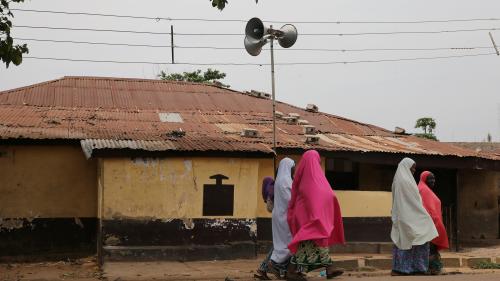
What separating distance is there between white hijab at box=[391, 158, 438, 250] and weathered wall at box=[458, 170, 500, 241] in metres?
7.07

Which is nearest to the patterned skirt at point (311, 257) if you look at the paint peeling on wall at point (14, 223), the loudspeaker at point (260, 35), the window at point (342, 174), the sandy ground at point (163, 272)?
the sandy ground at point (163, 272)

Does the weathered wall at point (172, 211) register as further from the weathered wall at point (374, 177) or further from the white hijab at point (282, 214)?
the weathered wall at point (374, 177)

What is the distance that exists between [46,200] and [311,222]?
631 centimetres

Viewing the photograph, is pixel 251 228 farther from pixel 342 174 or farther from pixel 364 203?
pixel 342 174

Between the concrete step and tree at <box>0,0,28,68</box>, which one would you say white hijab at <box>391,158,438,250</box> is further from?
tree at <box>0,0,28,68</box>

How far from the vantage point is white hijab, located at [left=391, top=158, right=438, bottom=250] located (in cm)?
863

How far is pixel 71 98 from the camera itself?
1494 centimetres

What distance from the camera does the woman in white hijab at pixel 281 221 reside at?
25.4ft

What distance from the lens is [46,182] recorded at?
11.7 m

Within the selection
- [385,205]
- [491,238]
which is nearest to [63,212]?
[385,205]

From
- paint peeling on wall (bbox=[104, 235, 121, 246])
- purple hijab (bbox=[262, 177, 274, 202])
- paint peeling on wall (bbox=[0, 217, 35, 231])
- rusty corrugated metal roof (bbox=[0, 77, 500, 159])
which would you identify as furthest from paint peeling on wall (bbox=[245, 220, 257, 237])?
paint peeling on wall (bbox=[0, 217, 35, 231])

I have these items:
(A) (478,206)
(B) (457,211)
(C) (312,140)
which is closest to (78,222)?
(C) (312,140)

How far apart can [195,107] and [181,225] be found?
221 inches

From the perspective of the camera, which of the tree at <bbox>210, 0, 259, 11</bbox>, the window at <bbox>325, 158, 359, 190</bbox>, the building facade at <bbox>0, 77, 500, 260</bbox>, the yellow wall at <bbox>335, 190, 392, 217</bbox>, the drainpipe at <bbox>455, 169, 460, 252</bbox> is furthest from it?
the window at <bbox>325, 158, 359, 190</bbox>
